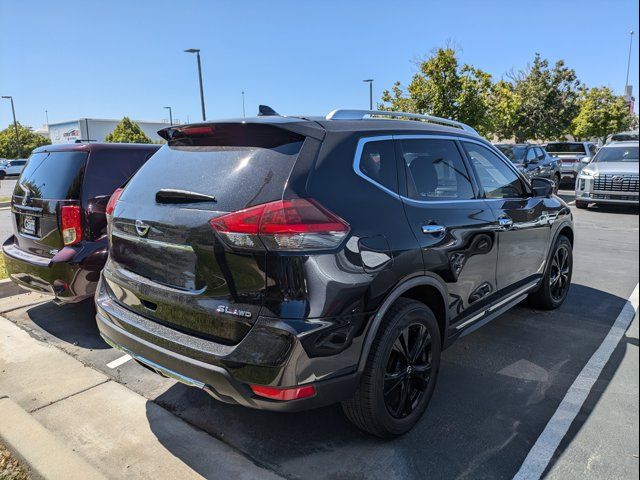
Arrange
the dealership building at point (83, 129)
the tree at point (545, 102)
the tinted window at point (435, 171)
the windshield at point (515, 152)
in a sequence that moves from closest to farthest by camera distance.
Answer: the tinted window at point (435, 171), the windshield at point (515, 152), the tree at point (545, 102), the dealership building at point (83, 129)

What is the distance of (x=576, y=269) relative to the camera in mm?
6707

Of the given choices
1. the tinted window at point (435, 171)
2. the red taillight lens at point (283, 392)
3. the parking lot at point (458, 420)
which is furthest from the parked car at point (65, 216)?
the tinted window at point (435, 171)

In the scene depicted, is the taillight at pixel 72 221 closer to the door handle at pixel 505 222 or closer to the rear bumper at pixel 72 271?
the rear bumper at pixel 72 271

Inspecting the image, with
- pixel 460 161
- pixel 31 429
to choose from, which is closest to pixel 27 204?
pixel 31 429

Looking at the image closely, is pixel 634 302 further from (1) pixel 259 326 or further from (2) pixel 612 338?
(1) pixel 259 326

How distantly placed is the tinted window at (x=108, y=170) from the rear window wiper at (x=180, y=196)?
1.91m

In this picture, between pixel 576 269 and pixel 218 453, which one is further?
pixel 576 269

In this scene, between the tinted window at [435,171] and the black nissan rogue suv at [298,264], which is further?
the tinted window at [435,171]

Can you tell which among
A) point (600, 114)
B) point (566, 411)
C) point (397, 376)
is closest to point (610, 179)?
point (566, 411)

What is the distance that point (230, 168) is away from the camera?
2494mm

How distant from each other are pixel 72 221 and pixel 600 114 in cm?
3867

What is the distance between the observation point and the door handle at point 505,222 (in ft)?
11.9

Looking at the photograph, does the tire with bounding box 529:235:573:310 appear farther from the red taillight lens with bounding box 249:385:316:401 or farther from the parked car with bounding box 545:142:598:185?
the parked car with bounding box 545:142:598:185

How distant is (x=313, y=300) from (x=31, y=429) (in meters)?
1.94
